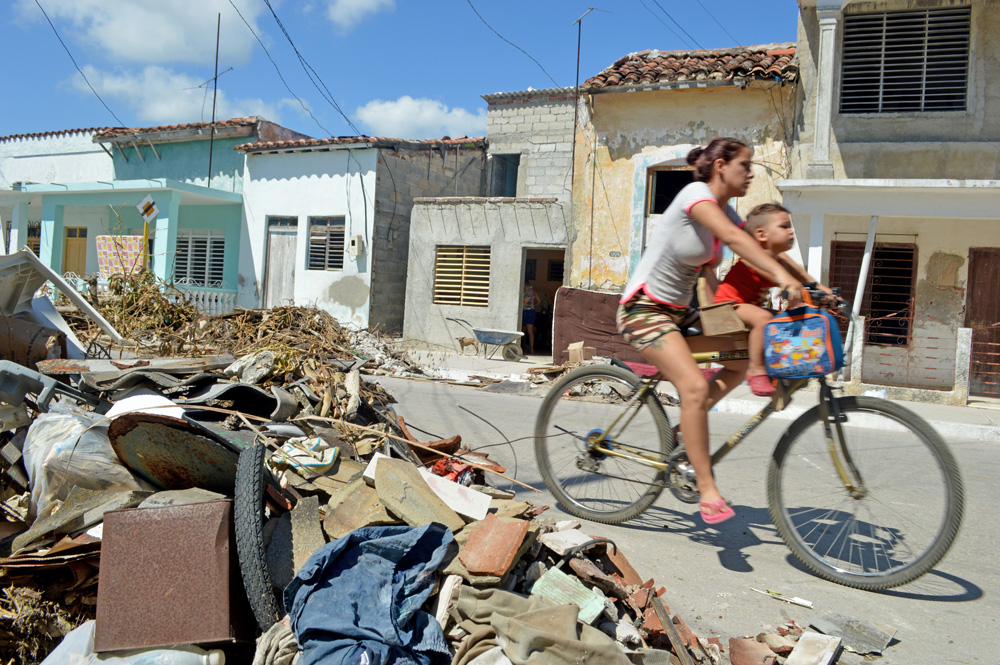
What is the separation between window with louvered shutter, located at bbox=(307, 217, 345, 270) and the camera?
19.2 metres

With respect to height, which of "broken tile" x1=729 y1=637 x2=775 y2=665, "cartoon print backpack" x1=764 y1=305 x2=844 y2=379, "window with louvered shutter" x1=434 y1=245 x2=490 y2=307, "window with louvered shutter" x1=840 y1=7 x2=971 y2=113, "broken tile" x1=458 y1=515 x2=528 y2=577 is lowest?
"broken tile" x1=729 y1=637 x2=775 y2=665

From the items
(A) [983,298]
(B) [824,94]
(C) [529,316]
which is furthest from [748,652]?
(C) [529,316]

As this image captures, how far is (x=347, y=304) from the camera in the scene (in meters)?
18.9

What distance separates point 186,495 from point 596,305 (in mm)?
11489

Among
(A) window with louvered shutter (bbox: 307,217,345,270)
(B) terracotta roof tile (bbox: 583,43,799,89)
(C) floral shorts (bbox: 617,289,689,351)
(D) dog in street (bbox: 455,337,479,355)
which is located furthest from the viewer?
(A) window with louvered shutter (bbox: 307,217,345,270)

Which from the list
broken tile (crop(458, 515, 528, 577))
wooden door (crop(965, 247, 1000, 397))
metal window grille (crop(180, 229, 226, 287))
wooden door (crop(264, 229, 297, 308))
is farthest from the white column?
metal window grille (crop(180, 229, 226, 287))

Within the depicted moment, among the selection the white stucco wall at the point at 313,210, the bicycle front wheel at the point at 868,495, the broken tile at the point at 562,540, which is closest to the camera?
the broken tile at the point at 562,540

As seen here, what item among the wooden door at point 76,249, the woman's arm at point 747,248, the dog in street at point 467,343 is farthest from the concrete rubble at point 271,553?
the wooden door at point 76,249

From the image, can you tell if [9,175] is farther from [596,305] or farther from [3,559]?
[3,559]

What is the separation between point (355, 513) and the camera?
9.48 feet

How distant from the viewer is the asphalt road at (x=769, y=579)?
2.66 meters

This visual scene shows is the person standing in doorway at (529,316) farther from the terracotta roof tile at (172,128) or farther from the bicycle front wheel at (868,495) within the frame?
the bicycle front wheel at (868,495)

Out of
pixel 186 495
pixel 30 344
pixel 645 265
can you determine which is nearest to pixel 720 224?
pixel 645 265

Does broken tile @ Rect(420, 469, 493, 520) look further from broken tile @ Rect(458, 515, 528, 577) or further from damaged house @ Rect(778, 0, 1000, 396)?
damaged house @ Rect(778, 0, 1000, 396)
